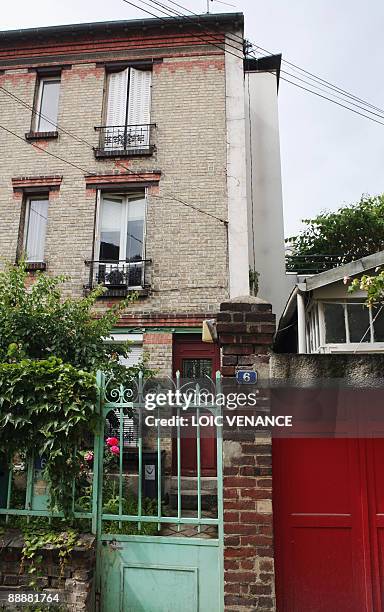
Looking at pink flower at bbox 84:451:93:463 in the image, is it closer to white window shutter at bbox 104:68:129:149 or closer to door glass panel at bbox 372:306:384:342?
door glass panel at bbox 372:306:384:342

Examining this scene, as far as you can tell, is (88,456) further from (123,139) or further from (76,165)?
(123,139)

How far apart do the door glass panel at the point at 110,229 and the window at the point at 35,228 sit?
4.22ft

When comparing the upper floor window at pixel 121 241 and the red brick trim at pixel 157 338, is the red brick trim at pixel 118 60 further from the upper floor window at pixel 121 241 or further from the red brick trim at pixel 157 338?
the red brick trim at pixel 157 338

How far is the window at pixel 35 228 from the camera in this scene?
9375 mm

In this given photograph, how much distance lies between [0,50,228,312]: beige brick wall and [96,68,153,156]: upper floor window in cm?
21

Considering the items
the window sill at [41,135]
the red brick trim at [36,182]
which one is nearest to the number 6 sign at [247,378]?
the red brick trim at [36,182]

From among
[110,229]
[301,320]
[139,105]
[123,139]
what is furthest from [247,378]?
[139,105]

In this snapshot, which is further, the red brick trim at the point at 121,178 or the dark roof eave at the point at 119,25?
the dark roof eave at the point at 119,25

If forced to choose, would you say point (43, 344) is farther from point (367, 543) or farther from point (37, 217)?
point (37, 217)

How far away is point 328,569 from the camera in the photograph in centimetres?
318

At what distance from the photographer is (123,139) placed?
9.63 metres

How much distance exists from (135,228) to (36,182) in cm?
239

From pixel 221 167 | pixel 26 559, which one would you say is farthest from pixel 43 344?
pixel 221 167

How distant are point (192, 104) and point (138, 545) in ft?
28.9
